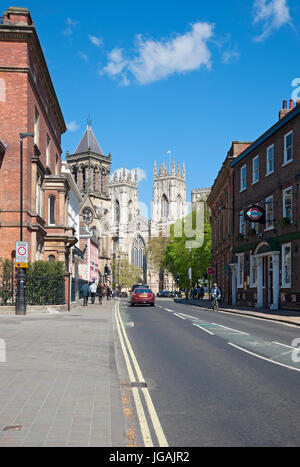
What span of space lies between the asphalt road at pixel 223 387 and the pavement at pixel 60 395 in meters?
0.68

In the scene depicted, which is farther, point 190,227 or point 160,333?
point 190,227

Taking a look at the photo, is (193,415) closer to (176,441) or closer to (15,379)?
(176,441)

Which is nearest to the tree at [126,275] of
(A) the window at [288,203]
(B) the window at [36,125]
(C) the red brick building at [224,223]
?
(C) the red brick building at [224,223]

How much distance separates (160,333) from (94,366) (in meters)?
7.02

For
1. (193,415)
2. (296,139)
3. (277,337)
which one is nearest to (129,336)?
(277,337)

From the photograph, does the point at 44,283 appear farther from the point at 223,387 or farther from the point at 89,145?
the point at 89,145

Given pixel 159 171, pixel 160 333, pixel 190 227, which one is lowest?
pixel 160 333

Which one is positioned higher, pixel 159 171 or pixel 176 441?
pixel 159 171

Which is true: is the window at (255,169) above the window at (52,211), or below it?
above

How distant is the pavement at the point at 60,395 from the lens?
17.7ft

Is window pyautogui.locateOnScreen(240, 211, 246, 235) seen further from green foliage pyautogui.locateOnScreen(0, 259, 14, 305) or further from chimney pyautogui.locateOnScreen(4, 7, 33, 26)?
chimney pyautogui.locateOnScreen(4, 7, 33, 26)

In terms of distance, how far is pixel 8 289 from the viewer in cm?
2505

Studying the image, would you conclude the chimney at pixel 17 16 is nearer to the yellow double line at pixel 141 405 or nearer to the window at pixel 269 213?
the window at pixel 269 213

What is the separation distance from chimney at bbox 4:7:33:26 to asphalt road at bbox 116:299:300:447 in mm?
21717
